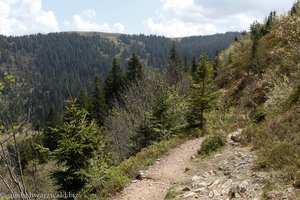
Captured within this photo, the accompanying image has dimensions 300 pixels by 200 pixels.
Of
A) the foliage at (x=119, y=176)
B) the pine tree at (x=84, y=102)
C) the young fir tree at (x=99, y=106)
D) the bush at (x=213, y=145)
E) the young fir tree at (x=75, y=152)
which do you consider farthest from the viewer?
the pine tree at (x=84, y=102)

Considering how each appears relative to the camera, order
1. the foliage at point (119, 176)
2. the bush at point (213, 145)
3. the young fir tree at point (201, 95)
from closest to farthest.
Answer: the foliage at point (119, 176)
the bush at point (213, 145)
the young fir tree at point (201, 95)

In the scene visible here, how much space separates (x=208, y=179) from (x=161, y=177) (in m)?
2.24

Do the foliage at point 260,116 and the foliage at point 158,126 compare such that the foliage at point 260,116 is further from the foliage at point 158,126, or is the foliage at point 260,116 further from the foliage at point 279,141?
the foliage at point 158,126

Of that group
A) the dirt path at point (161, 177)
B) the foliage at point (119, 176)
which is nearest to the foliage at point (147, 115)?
the foliage at point (119, 176)

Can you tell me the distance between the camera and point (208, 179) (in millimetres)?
9523

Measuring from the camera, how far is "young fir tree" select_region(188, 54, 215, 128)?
55.7 feet

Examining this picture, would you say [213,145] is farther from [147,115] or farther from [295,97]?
[147,115]

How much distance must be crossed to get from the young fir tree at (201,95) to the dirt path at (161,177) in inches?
141

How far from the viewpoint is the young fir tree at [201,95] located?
17.0 metres

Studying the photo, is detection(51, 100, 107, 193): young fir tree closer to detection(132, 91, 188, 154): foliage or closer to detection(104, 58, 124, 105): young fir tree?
detection(132, 91, 188, 154): foliage

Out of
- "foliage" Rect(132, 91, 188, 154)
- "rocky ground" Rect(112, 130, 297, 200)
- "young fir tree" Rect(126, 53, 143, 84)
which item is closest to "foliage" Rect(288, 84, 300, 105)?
"rocky ground" Rect(112, 130, 297, 200)

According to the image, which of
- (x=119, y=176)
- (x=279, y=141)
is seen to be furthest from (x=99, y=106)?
(x=279, y=141)

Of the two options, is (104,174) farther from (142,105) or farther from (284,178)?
(142,105)

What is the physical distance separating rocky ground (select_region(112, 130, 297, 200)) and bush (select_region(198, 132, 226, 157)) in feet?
0.90
